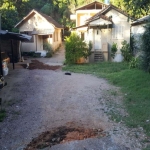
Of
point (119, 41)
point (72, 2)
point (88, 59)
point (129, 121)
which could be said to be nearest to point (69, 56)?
point (88, 59)

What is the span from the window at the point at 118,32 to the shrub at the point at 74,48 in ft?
9.61

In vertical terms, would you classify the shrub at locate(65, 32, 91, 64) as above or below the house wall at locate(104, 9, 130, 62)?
below

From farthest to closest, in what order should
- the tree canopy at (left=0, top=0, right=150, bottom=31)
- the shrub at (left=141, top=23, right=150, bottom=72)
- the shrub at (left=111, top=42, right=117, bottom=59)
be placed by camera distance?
the tree canopy at (left=0, top=0, right=150, bottom=31) → the shrub at (left=111, top=42, right=117, bottom=59) → the shrub at (left=141, top=23, right=150, bottom=72)

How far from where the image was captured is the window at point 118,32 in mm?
20609

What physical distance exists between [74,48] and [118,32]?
4.52 m

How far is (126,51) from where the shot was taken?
20.2 meters

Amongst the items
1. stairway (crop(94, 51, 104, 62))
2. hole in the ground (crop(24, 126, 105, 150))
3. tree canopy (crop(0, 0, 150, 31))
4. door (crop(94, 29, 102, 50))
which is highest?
tree canopy (crop(0, 0, 150, 31))

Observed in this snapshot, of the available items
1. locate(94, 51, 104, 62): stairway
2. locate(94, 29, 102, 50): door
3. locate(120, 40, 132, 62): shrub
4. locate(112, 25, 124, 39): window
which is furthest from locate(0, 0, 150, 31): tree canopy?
locate(94, 51, 104, 62): stairway

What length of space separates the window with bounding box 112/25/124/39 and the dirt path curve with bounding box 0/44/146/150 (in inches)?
308

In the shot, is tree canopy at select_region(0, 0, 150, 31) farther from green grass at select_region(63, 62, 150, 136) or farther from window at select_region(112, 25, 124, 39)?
green grass at select_region(63, 62, 150, 136)

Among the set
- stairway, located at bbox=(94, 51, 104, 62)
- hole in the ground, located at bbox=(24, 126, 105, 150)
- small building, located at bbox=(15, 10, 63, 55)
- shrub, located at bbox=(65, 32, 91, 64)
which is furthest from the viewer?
small building, located at bbox=(15, 10, 63, 55)

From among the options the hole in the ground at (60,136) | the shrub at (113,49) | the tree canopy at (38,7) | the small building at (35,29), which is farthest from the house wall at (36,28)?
the hole in the ground at (60,136)

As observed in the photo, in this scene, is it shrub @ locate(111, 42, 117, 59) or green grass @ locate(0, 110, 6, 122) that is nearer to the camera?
green grass @ locate(0, 110, 6, 122)

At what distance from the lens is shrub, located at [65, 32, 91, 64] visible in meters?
19.5
